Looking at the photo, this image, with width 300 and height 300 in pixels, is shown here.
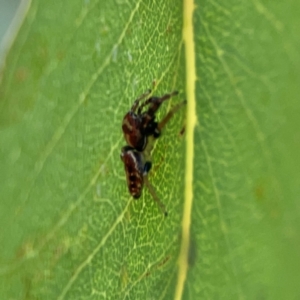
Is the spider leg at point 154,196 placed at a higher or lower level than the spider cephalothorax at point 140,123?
lower

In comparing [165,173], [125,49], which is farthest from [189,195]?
[125,49]

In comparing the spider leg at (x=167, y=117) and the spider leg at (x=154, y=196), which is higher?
the spider leg at (x=167, y=117)

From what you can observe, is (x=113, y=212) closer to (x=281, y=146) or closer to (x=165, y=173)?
(x=165, y=173)

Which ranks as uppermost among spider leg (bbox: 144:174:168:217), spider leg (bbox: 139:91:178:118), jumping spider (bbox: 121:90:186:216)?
spider leg (bbox: 139:91:178:118)

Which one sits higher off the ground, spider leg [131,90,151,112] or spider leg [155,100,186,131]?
spider leg [131,90,151,112]

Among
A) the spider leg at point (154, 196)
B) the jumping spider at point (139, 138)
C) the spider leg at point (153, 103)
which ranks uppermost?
the spider leg at point (153, 103)

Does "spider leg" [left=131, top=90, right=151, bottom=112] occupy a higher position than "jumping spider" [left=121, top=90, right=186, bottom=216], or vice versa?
"spider leg" [left=131, top=90, right=151, bottom=112]
